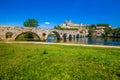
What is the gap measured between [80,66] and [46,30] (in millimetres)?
50861

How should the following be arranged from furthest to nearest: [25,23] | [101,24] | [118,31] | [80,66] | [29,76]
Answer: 1. [101,24]
2. [118,31]
3. [25,23]
4. [80,66]
5. [29,76]

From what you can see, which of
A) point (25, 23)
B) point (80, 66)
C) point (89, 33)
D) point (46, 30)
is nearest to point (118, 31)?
point (89, 33)

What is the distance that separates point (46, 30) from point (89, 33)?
251 feet

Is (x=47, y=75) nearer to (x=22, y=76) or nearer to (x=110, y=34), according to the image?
(x=22, y=76)

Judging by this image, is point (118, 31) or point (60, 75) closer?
point (60, 75)

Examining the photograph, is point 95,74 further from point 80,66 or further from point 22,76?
point 22,76

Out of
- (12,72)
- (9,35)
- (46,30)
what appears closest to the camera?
(12,72)

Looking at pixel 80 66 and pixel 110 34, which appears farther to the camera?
pixel 110 34

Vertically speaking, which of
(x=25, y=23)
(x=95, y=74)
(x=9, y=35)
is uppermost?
(x=25, y=23)

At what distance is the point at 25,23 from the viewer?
8544 centimetres

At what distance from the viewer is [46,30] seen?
191 ft

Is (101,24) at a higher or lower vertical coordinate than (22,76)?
higher

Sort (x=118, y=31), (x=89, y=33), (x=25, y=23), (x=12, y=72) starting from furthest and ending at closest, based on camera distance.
A: (x=89, y=33) → (x=118, y=31) → (x=25, y=23) → (x=12, y=72)

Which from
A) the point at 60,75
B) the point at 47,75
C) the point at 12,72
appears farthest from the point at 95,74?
the point at 12,72
